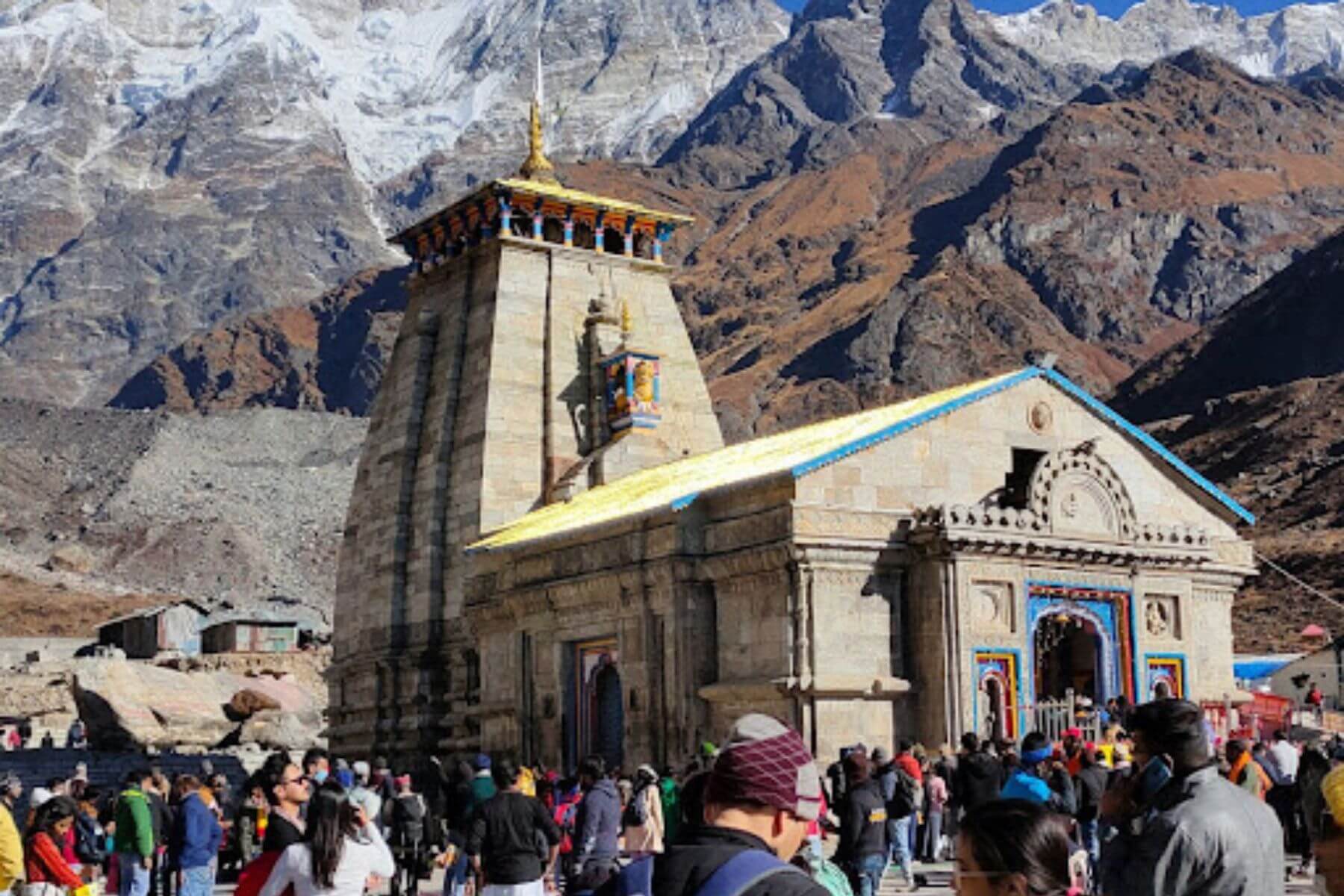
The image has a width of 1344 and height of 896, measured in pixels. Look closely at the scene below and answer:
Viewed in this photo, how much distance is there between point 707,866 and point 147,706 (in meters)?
46.9

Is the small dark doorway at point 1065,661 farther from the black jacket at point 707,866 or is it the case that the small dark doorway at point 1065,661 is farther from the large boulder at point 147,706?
the large boulder at point 147,706

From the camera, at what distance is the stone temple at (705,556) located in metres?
26.2

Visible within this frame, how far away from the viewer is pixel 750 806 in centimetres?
536

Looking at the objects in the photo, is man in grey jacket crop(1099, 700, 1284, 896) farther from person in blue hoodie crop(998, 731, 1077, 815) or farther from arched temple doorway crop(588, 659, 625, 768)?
arched temple doorway crop(588, 659, 625, 768)

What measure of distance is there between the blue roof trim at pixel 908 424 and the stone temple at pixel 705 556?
5 cm

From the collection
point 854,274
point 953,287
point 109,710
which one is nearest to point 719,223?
point 854,274

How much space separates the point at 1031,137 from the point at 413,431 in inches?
5232

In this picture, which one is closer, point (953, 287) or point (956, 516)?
point (956, 516)

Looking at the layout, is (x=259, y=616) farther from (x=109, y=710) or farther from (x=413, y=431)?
(x=413, y=431)

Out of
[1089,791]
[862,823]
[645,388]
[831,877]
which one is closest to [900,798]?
[1089,791]

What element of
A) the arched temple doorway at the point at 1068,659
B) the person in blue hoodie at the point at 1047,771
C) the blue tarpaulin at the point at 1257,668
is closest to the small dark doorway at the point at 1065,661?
the arched temple doorway at the point at 1068,659

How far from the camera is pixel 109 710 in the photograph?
4781 cm

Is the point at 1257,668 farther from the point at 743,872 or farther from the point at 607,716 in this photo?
the point at 743,872

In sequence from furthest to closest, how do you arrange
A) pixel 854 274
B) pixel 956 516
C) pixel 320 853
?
pixel 854 274, pixel 956 516, pixel 320 853
